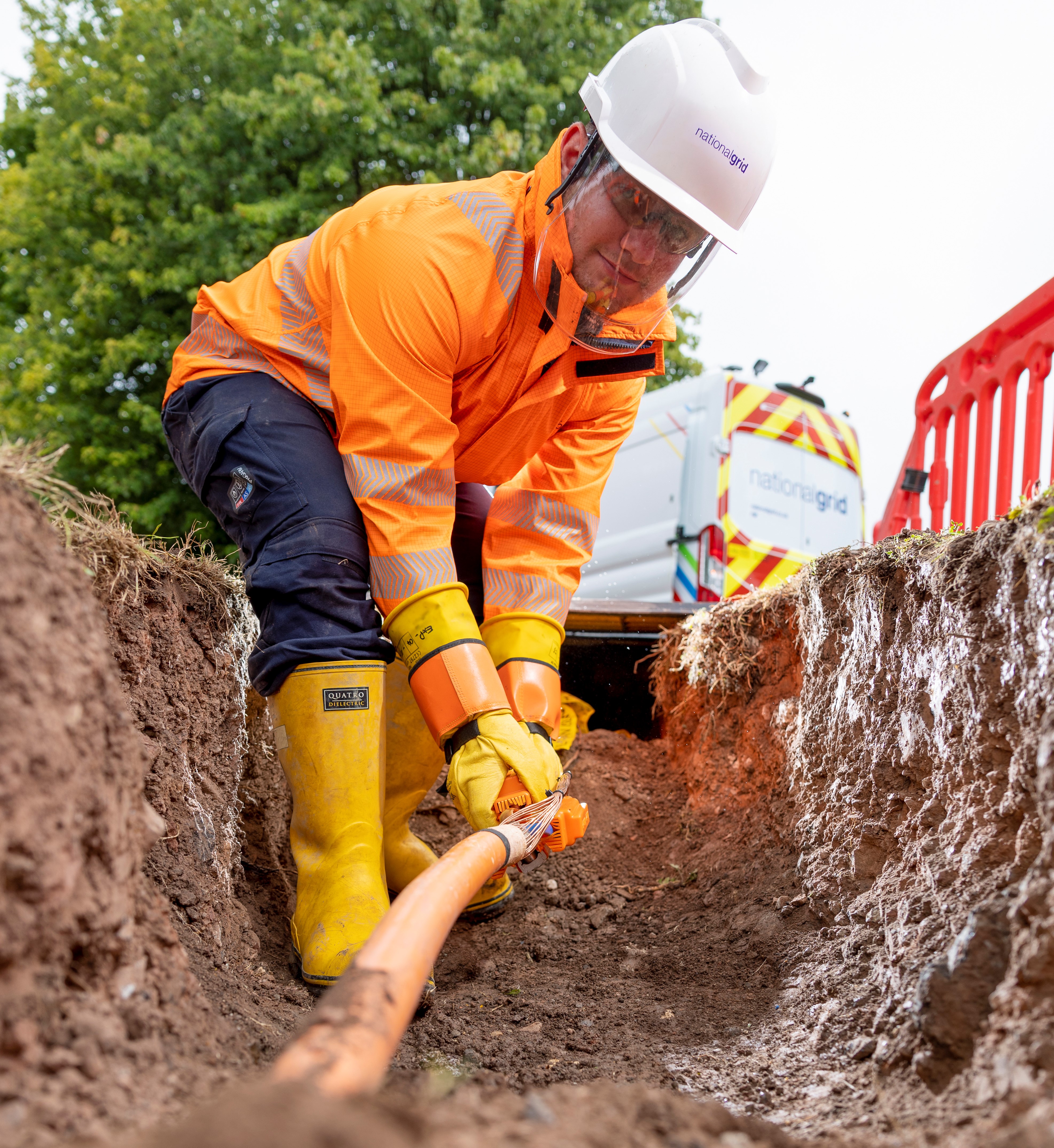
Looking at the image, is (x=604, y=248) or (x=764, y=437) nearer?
(x=604, y=248)

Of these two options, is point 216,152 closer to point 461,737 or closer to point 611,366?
point 611,366

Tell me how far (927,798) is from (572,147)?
5.94ft

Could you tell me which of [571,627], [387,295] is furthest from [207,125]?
[387,295]

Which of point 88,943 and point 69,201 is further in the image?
point 69,201

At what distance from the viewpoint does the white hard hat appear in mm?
2273

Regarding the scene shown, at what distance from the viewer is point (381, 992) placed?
1.16m

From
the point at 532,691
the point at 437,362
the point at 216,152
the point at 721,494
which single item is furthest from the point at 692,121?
the point at 216,152

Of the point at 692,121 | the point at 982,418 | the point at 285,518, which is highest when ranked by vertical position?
the point at 692,121

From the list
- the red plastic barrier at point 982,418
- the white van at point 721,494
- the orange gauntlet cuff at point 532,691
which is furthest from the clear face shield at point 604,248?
the white van at point 721,494

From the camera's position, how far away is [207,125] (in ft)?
34.0

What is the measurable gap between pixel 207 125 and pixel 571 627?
902 cm

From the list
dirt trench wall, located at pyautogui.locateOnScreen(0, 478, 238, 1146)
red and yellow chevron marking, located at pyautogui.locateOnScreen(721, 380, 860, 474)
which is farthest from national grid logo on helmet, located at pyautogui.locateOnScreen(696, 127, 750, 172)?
red and yellow chevron marking, located at pyautogui.locateOnScreen(721, 380, 860, 474)

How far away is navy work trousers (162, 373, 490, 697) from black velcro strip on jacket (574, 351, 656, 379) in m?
0.73

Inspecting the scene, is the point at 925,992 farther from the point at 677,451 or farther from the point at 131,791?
the point at 677,451
